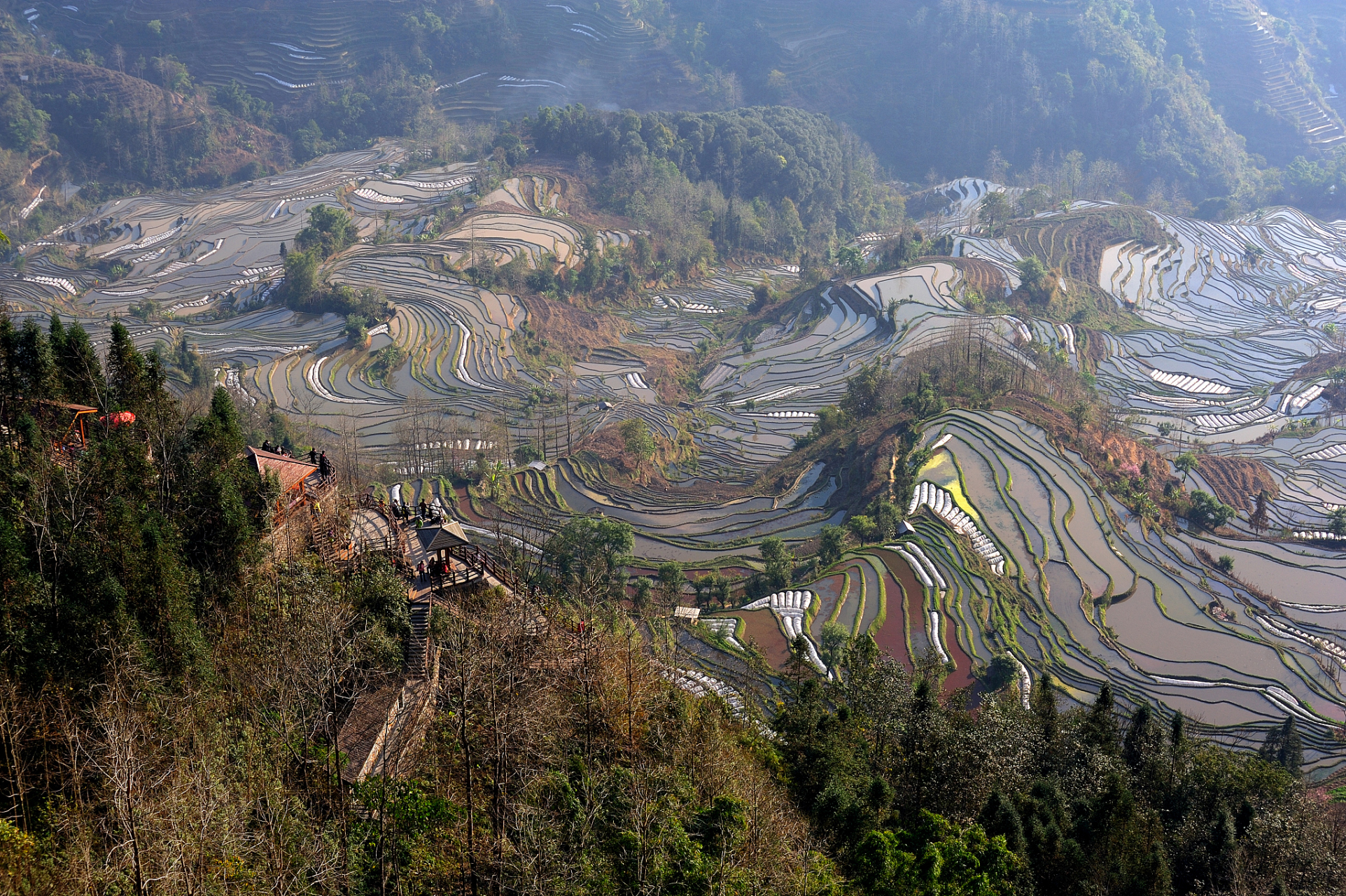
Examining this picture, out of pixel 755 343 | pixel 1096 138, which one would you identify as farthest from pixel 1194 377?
pixel 1096 138

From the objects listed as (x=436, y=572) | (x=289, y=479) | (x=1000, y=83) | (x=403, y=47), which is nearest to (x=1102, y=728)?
(x=436, y=572)

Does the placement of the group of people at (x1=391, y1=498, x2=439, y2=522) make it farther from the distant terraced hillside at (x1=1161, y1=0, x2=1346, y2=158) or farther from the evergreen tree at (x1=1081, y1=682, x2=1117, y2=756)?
the distant terraced hillside at (x1=1161, y1=0, x2=1346, y2=158)

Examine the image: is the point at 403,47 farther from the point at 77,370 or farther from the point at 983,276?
the point at 77,370

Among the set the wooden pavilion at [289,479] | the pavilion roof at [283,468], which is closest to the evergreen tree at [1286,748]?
the wooden pavilion at [289,479]

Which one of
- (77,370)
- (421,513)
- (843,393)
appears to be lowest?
(843,393)

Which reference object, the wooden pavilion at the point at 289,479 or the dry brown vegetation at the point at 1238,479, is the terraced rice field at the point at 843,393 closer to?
the dry brown vegetation at the point at 1238,479
